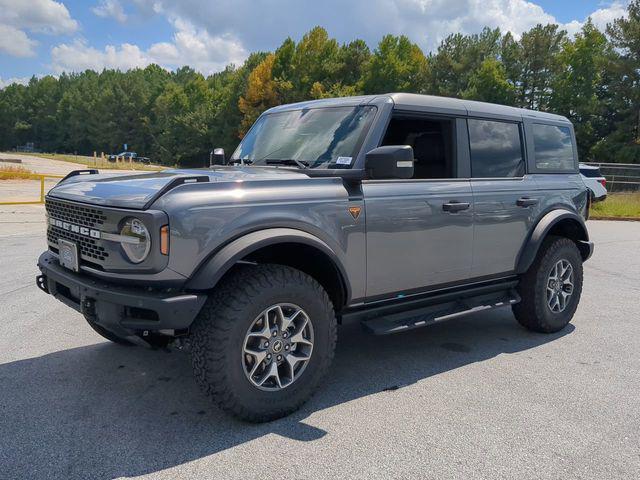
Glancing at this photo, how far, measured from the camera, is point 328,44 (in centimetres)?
5562

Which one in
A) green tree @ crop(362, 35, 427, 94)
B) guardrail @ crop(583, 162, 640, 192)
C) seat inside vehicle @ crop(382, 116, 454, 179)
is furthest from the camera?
green tree @ crop(362, 35, 427, 94)

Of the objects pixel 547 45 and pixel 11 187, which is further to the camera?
pixel 547 45

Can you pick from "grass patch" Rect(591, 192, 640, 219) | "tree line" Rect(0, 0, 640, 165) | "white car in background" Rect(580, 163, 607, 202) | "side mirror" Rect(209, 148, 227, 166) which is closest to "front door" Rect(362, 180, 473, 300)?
"side mirror" Rect(209, 148, 227, 166)

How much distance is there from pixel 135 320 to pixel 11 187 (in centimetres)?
2492

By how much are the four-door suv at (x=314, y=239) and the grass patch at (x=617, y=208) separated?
559 inches

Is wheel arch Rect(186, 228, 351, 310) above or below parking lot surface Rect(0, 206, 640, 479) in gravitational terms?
above

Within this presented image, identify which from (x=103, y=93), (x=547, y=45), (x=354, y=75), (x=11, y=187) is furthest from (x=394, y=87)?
(x=103, y=93)

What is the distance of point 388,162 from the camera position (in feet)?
11.2

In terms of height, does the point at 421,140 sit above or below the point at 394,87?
below

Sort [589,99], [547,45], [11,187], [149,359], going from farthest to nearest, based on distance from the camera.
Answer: [547,45] → [589,99] → [11,187] → [149,359]

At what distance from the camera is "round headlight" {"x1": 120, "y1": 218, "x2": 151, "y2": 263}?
115 inches

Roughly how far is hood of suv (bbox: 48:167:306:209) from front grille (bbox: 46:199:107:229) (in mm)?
48

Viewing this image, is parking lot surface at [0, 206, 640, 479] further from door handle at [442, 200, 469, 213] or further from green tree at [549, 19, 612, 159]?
green tree at [549, 19, 612, 159]

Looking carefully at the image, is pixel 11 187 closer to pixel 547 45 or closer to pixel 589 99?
pixel 589 99
